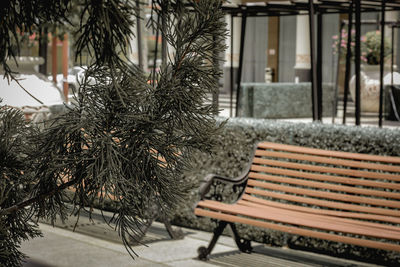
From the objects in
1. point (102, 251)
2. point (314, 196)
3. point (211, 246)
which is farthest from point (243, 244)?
point (102, 251)

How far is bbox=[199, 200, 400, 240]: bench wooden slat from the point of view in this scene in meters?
4.13

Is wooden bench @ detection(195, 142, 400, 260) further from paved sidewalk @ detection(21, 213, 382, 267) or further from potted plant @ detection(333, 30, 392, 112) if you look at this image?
potted plant @ detection(333, 30, 392, 112)

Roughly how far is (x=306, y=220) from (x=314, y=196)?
475mm

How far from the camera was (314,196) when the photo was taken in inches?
193

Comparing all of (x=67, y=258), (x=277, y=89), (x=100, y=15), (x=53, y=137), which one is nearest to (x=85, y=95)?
(x=53, y=137)

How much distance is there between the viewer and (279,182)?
5164 millimetres

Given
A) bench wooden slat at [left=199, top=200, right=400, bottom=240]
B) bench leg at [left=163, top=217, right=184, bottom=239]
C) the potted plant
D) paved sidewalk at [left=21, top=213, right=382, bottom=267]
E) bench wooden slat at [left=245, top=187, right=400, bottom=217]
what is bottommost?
paved sidewalk at [left=21, top=213, right=382, bottom=267]

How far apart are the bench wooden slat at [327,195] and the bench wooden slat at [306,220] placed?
200mm

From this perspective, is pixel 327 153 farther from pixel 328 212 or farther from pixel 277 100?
pixel 277 100

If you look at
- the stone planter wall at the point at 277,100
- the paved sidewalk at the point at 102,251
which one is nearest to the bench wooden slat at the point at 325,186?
the paved sidewalk at the point at 102,251

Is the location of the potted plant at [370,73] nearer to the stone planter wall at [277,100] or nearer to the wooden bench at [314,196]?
the stone planter wall at [277,100]

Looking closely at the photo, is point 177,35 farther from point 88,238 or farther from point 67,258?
point 88,238

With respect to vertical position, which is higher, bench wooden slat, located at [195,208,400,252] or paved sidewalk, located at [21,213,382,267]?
bench wooden slat, located at [195,208,400,252]

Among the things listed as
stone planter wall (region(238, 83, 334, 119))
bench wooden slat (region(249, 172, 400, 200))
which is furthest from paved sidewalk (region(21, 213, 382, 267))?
stone planter wall (region(238, 83, 334, 119))
